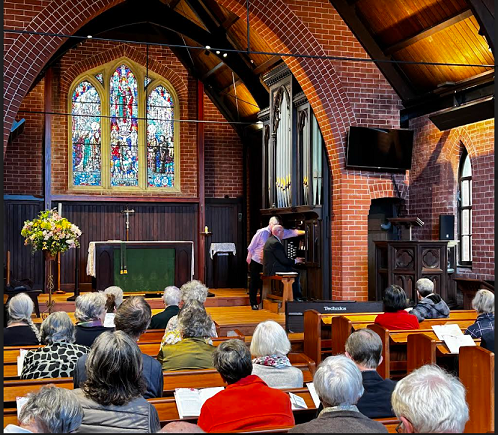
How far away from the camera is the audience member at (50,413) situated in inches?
101

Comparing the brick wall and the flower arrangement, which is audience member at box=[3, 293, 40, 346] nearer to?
the flower arrangement

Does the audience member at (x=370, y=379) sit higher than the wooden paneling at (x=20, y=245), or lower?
lower

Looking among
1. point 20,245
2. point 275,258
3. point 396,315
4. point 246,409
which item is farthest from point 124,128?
point 246,409

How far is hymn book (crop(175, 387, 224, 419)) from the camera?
376 cm

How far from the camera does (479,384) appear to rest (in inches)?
176

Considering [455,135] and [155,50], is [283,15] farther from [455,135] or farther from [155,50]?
[155,50]

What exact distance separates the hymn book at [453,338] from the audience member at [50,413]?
372 centimetres

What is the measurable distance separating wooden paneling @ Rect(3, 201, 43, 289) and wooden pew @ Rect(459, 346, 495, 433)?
37.6ft

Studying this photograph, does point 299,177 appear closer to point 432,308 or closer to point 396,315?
point 432,308

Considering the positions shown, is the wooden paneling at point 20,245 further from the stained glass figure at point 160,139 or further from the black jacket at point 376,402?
the black jacket at point 376,402

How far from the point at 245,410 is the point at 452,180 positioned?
846 centimetres

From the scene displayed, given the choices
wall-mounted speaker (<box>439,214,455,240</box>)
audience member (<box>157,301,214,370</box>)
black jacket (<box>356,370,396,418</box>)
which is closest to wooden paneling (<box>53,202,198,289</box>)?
wall-mounted speaker (<box>439,214,455,240</box>)

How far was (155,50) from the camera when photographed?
624 inches

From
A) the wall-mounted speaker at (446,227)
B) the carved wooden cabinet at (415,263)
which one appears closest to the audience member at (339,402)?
the carved wooden cabinet at (415,263)
